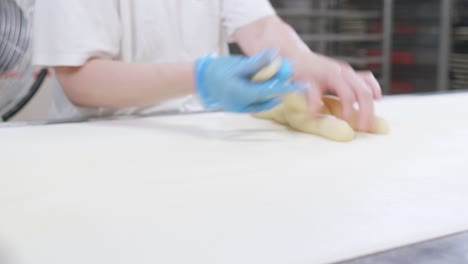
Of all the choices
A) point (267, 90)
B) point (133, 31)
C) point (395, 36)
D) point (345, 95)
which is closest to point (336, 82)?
point (345, 95)

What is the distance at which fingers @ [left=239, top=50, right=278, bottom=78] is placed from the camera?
767 mm

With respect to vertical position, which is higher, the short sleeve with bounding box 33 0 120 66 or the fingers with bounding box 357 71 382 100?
the short sleeve with bounding box 33 0 120 66

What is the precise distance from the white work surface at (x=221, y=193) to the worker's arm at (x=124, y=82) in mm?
81

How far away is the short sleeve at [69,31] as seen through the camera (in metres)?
0.98

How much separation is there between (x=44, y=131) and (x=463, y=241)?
2.28ft

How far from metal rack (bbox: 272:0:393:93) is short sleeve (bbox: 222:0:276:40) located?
5.38ft

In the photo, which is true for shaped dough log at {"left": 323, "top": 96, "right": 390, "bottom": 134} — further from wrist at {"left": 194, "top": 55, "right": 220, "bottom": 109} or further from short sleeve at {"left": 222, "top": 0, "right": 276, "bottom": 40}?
short sleeve at {"left": 222, "top": 0, "right": 276, "bottom": 40}

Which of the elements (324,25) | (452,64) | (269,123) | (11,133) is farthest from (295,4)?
(11,133)

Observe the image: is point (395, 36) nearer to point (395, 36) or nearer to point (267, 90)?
point (395, 36)

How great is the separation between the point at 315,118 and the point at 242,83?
0.16 meters

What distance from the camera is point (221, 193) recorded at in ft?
1.84

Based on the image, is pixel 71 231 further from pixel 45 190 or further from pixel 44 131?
pixel 44 131

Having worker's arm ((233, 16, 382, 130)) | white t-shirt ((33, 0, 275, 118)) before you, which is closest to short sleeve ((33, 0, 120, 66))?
white t-shirt ((33, 0, 275, 118))

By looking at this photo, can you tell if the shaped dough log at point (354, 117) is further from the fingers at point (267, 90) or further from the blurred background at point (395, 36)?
the blurred background at point (395, 36)
